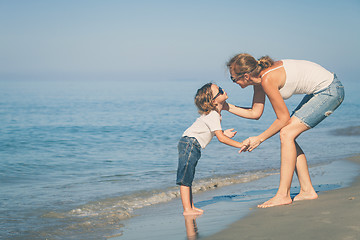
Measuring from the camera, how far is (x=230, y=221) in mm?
3404

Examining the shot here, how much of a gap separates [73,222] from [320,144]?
8200 millimetres

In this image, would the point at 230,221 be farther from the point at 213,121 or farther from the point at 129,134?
the point at 129,134

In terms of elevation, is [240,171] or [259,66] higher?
[259,66]

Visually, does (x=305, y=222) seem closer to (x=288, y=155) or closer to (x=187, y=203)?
(x=288, y=155)

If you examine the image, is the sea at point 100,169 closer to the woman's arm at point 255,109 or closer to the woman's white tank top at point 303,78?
the woman's arm at point 255,109

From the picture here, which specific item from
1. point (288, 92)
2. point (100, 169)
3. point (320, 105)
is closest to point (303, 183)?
point (320, 105)

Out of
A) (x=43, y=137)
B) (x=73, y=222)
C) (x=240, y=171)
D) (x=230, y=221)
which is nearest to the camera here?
(x=230, y=221)

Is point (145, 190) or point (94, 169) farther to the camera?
point (94, 169)

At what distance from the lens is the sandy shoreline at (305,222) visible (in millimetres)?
2639

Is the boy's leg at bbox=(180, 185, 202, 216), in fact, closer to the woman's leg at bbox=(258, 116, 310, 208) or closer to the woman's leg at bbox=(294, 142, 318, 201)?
the woman's leg at bbox=(258, 116, 310, 208)

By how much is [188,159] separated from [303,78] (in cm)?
141

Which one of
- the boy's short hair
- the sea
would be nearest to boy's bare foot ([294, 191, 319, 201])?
the boy's short hair

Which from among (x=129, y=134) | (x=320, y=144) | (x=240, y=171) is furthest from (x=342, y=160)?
(x=129, y=134)

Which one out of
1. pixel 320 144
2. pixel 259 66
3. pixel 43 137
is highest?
pixel 259 66
